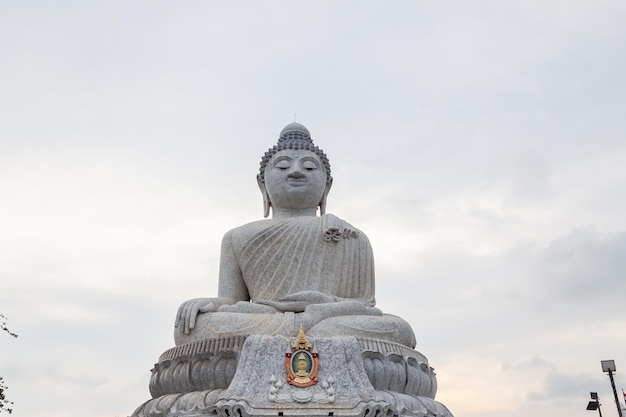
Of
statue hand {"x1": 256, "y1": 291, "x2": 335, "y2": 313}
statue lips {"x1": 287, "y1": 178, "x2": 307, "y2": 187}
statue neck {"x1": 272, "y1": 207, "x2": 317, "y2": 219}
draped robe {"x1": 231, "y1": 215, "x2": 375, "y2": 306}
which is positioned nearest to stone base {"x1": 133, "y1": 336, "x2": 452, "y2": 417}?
statue hand {"x1": 256, "y1": 291, "x2": 335, "y2": 313}

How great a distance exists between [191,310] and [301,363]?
1.81 metres

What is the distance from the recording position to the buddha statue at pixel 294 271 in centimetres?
821

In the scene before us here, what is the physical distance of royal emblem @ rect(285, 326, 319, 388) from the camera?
7266mm

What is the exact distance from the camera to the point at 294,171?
1029 centimetres

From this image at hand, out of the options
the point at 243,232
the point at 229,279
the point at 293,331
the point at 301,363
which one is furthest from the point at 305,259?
the point at 301,363

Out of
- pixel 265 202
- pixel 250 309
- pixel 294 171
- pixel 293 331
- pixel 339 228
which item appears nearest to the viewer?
pixel 293 331

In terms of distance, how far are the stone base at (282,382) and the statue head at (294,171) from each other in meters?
2.93

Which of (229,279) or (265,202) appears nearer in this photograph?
(229,279)

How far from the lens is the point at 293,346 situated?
7461mm

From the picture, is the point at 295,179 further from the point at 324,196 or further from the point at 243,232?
the point at 243,232

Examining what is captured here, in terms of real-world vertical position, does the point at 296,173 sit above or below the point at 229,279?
above

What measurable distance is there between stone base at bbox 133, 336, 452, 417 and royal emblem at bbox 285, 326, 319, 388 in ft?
0.20

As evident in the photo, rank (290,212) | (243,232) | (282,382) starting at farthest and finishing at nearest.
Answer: (290,212), (243,232), (282,382)

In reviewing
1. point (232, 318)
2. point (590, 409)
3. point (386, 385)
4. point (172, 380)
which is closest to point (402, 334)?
point (386, 385)
